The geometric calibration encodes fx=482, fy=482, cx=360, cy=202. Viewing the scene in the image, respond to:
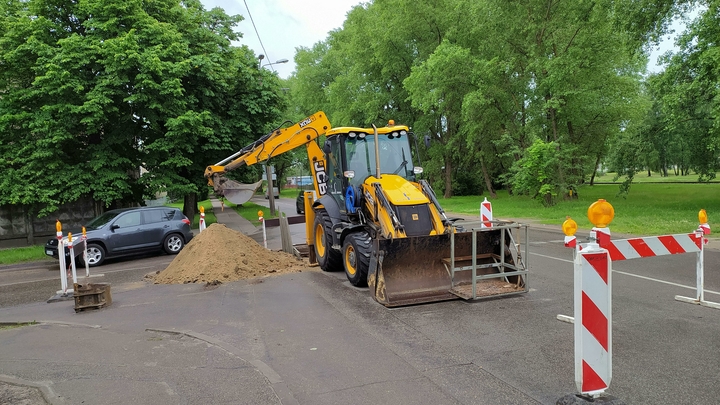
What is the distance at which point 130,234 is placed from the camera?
15.0m

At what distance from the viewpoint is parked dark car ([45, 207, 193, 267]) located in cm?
1438

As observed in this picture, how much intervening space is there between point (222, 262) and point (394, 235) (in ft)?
15.8

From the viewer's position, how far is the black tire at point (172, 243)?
15.9 meters

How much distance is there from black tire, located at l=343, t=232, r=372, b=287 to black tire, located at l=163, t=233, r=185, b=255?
29.8ft

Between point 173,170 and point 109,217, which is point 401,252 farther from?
point 173,170

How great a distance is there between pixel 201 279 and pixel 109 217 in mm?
6605

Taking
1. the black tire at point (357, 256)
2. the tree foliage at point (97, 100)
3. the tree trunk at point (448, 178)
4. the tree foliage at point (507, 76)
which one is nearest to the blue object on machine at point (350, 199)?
the black tire at point (357, 256)

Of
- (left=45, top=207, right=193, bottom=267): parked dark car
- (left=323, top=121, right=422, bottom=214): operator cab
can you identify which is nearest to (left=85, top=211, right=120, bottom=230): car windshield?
(left=45, top=207, right=193, bottom=267): parked dark car

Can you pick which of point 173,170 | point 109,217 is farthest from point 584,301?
point 173,170

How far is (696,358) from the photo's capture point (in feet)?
16.2

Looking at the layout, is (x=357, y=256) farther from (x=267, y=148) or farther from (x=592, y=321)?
(x=267, y=148)

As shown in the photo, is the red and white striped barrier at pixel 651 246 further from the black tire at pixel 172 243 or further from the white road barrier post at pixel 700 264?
the black tire at pixel 172 243

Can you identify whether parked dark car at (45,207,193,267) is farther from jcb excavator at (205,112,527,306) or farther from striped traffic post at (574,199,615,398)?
striped traffic post at (574,199,615,398)

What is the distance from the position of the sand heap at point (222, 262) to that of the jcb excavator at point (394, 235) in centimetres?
125
